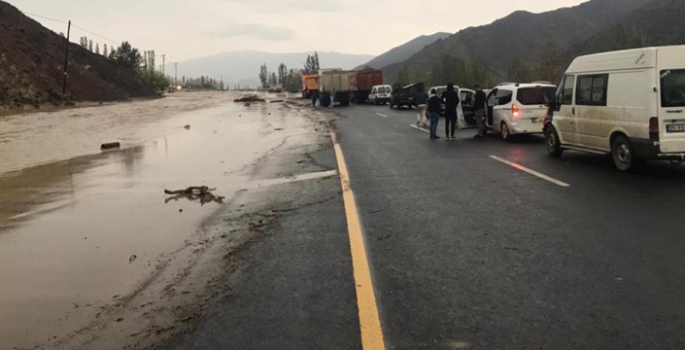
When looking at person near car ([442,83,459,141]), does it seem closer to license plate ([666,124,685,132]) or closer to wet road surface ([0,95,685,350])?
wet road surface ([0,95,685,350])

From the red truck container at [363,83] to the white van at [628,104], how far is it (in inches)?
1551

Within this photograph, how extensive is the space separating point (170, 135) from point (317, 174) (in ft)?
42.5

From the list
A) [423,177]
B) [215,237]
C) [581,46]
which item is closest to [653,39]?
[581,46]

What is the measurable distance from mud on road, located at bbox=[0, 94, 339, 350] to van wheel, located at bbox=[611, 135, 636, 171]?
5.34 m

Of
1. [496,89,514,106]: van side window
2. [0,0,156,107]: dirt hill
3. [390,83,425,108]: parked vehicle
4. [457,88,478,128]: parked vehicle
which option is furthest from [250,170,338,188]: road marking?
[0,0,156,107]: dirt hill

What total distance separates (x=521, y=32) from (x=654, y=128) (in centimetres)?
13781

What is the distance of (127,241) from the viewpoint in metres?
6.62

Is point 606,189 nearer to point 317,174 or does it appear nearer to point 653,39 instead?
point 317,174

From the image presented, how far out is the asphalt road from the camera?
3.78 meters

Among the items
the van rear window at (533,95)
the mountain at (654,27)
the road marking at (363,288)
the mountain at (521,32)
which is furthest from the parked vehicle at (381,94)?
the mountain at (521,32)

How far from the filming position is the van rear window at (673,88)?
9.20 metres

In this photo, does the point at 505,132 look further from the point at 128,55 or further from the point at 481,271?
the point at 128,55

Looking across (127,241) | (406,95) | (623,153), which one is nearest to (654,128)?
(623,153)

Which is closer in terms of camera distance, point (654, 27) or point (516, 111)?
point (516, 111)
